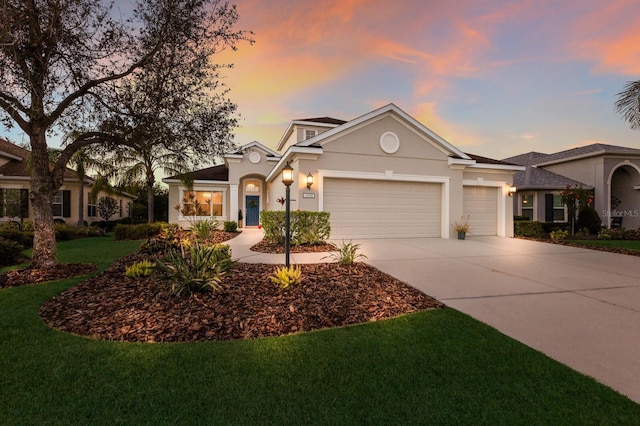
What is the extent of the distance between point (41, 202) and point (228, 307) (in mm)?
5459

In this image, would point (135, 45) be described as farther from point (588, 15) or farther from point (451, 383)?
point (588, 15)

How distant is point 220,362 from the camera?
2.77 m

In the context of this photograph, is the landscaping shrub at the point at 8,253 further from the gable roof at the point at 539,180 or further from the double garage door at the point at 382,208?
the gable roof at the point at 539,180

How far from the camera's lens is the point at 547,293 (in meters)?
4.81

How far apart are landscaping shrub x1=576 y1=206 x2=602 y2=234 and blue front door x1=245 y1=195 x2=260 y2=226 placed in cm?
1944

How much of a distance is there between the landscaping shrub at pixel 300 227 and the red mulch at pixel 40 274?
15.6 ft

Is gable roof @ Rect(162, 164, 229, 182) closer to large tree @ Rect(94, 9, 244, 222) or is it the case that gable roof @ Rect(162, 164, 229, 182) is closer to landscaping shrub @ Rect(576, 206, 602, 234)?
large tree @ Rect(94, 9, 244, 222)

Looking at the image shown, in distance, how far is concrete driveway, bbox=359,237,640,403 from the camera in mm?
2920

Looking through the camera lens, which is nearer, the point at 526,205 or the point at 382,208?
the point at 382,208

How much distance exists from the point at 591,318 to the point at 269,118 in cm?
1476

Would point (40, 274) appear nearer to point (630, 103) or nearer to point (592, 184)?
point (630, 103)

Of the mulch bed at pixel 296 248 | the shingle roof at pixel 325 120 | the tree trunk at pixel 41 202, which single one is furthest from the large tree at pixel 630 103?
the tree trunk at pixel 41 202

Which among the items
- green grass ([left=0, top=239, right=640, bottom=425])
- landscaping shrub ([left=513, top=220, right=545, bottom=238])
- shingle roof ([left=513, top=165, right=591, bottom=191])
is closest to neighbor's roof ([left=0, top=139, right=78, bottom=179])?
green grass ([left=0, top=239, right=640, bottom=425])

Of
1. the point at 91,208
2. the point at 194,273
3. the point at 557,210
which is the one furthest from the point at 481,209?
the point at 91,208
